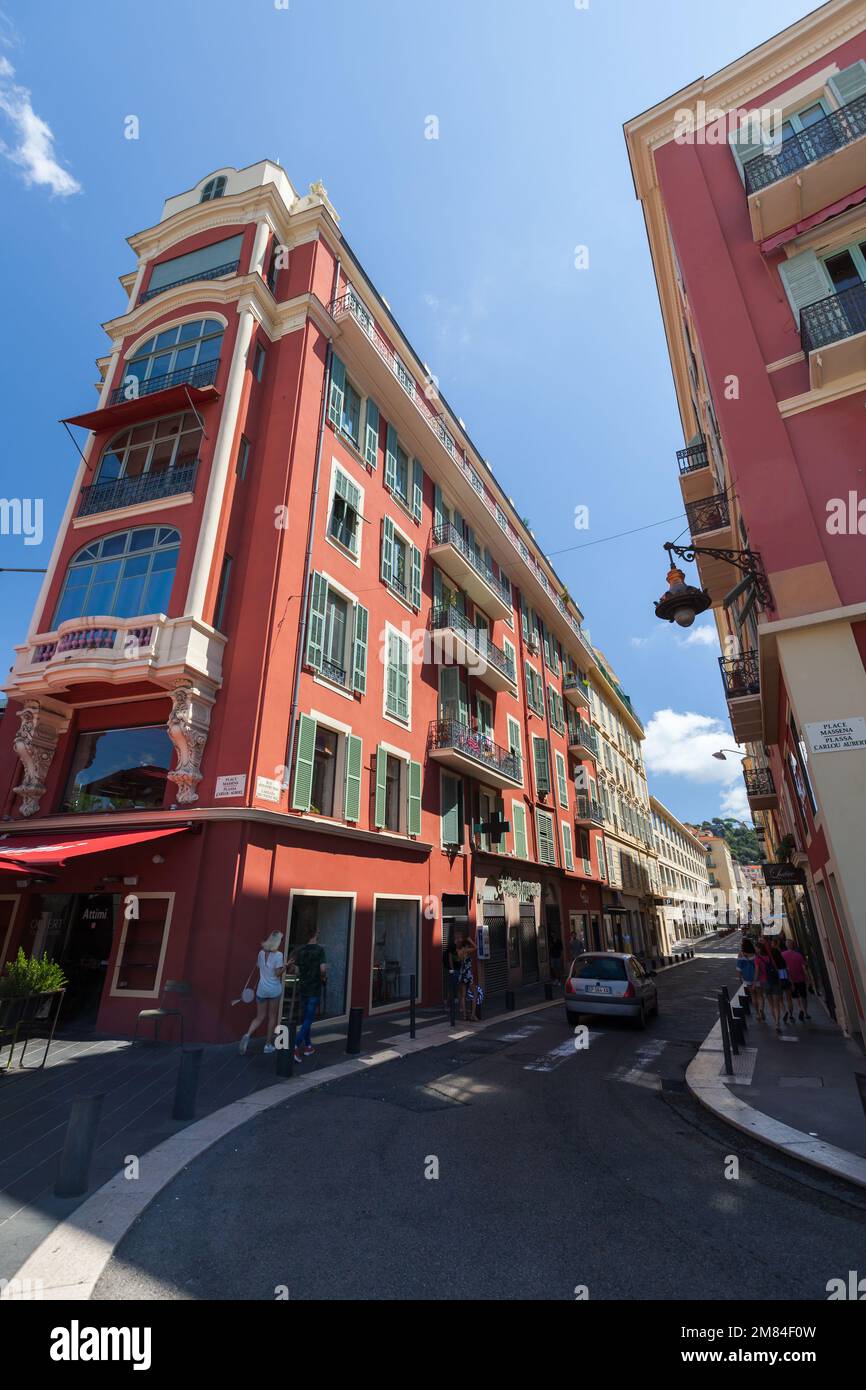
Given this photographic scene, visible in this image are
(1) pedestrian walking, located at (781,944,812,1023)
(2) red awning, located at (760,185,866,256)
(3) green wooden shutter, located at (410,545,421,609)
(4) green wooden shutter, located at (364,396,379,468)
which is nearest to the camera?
(2) red awning, located at (760,185,866,256)

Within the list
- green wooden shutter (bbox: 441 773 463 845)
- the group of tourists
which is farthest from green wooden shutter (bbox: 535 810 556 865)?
the group of tourists

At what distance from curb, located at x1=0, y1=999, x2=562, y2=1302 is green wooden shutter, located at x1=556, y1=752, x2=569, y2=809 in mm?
22584

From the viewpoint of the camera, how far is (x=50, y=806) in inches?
520

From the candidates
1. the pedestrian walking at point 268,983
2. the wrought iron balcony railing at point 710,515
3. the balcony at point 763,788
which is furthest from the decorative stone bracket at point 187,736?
the balcony at point 763,788

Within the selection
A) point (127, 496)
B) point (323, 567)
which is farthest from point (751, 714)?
point (127, 496)

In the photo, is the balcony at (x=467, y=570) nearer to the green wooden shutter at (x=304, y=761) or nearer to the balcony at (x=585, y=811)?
the green wooden shutter at (x=304, y=761)

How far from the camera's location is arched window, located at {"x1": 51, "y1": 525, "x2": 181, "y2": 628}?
13.5 m

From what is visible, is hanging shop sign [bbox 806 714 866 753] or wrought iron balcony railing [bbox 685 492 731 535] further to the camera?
wrought iron balcony railing [bbox 685 492 731 535]

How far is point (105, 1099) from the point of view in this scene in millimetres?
7523

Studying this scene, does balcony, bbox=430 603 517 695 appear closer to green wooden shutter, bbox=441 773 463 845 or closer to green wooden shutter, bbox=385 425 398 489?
green wooden shutter, bbox=441 773 463 845

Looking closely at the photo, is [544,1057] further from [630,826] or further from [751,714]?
[630,826]

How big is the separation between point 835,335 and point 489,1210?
12.4m

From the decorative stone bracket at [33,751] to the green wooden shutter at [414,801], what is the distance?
8615mm
